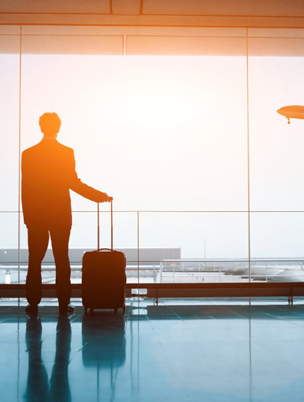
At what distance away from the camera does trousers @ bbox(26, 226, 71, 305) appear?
3.05 meters

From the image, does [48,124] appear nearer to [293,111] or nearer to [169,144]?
[169,144]

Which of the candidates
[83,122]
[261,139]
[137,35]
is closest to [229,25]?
[137,35]

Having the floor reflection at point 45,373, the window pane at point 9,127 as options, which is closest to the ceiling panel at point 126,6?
the window pane at point 9,127

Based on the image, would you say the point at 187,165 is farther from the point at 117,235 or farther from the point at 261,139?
the point at 117,235

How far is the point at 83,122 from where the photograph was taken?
204 inches

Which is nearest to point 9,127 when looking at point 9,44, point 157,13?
point 9,44

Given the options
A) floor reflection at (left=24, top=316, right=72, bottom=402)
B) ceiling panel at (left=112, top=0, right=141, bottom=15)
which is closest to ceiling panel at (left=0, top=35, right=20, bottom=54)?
ceiling panel at (left=112, top=0, right=141, bottom=15)

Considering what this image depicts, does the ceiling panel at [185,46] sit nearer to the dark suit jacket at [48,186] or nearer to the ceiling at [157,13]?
the ceiling at [157,13]

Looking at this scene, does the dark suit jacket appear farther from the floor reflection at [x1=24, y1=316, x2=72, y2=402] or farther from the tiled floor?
the floor reflection at [x1=24, y1=316, x2=72, y2=402]

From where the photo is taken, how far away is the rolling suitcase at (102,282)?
3.04 meters

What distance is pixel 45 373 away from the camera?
4.43 feet

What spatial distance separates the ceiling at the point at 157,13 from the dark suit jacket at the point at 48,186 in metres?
1.34

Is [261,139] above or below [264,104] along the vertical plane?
below

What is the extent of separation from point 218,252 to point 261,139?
1.54 metres
